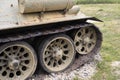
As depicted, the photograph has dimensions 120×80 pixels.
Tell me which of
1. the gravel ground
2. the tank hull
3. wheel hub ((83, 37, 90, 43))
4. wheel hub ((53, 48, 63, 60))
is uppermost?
the tank hull

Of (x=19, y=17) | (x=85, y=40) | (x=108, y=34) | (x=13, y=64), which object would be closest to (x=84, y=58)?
(x=85, y=40)

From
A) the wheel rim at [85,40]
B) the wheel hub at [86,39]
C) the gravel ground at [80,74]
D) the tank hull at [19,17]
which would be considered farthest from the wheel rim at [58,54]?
the wheel hub at [86,39]

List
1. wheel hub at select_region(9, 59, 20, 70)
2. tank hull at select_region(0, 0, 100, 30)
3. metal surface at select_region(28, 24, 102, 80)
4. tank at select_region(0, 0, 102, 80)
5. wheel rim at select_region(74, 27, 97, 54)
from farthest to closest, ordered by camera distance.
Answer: wheel rim at select_region(74, 27, 97, 54)
metal surface at select_region(28, 24, 102, 80)
wheel hub at select_region(9, 59, 20, 70)
tank at select_region(0, 0, 102, 80)
tank hull at select_region(0, 0, 100, 30)

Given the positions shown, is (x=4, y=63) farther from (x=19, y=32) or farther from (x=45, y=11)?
(x=45, y=11)

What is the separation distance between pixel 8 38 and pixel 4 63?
0.71 meters

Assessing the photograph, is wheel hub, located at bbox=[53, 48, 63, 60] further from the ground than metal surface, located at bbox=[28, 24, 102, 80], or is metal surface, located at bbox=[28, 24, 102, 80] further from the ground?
wheel hub, located at bbox=[53, 48, 63, 60]

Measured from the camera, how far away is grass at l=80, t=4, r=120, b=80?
8297mm

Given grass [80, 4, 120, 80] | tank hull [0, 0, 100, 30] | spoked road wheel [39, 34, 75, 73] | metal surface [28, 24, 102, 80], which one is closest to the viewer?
tank hull [0, 0, 100, 30]

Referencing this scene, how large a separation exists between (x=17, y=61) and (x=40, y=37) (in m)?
0.83

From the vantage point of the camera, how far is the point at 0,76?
7.03 meters

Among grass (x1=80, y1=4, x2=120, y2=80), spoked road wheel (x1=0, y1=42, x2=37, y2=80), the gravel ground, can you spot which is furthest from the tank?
grass (x1=80, y1=4, x2=120, y2=80)

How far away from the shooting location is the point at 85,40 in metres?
8.50

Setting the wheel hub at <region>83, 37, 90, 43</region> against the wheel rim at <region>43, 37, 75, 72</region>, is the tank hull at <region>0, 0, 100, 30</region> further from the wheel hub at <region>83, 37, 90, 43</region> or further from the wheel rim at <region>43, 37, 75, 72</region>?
the wheel hub at <region>83, 37, 90, 43</region>

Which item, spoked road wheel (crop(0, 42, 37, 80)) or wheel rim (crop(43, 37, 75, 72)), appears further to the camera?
wheel rim (crop(43, 37, 75, 72))
